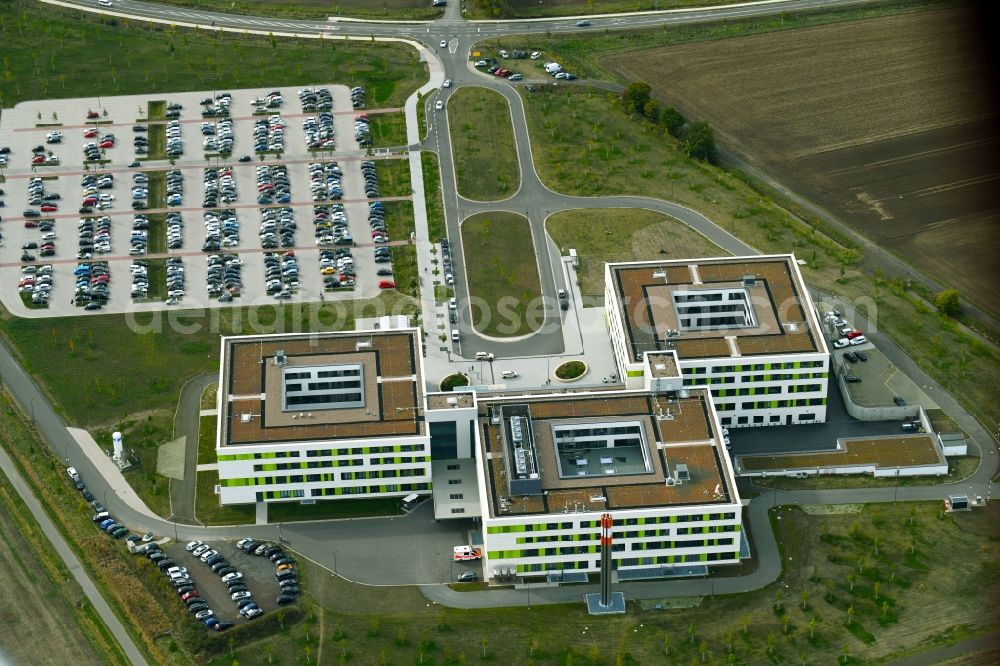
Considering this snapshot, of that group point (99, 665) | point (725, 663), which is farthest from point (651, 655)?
point (99, 665)

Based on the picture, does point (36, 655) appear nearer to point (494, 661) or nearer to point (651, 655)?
point (494, 661)

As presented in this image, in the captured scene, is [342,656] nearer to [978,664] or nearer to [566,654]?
[566,654]

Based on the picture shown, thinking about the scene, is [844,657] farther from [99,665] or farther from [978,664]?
[99,665]

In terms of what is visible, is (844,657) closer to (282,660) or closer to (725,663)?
(725,663)

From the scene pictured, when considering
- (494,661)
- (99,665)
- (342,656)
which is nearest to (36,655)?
(99,665)

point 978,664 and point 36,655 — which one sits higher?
point 36,655

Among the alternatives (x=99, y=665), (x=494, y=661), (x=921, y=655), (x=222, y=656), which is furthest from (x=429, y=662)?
(x=921, y=655)
